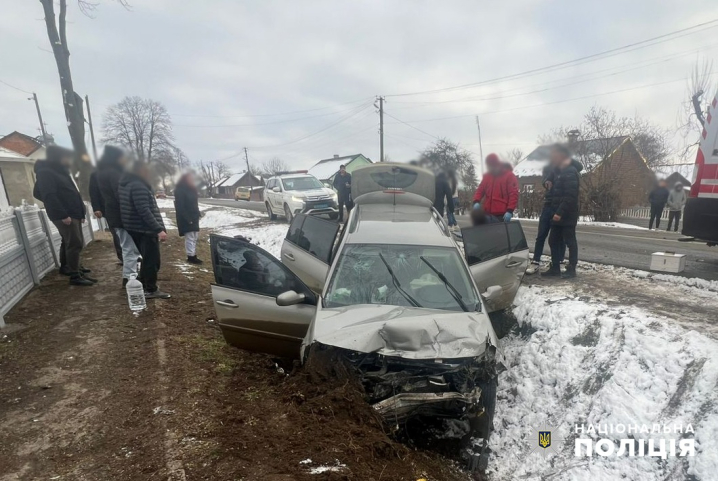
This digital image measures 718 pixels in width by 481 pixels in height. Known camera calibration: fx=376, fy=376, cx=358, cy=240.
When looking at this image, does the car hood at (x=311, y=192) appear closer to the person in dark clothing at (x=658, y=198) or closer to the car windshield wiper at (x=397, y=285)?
the car windshield wiper at (x=397, y=285)

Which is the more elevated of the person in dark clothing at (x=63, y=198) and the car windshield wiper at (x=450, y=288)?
the person in dark clothing at (x=63, y=198)

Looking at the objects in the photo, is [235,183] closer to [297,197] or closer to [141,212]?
[297,197]

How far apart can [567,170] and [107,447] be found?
5.94 meters

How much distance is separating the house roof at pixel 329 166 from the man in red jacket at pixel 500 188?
41.7 m

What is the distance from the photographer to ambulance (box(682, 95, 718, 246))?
17.6 ft

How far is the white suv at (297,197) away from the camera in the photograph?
1299cm

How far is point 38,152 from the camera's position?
5254 mm

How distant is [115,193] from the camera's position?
505 cm

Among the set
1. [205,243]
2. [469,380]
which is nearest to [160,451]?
[469,380]

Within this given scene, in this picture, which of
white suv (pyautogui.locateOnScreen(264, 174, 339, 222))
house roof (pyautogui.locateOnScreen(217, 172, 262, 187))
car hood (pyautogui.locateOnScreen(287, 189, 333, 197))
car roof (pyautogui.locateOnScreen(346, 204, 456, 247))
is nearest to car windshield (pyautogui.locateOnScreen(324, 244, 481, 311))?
car roof (pyautogui.locateOnScreen(346, 204, 456, 247))

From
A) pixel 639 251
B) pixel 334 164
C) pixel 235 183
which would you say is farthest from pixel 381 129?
pixel 235 183

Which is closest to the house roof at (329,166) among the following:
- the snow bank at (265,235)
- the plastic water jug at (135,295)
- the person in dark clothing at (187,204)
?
the snow bank at (265,235)

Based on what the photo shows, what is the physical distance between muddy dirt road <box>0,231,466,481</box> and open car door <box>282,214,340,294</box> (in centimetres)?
113

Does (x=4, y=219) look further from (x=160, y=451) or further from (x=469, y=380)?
(x=469, y=380)
